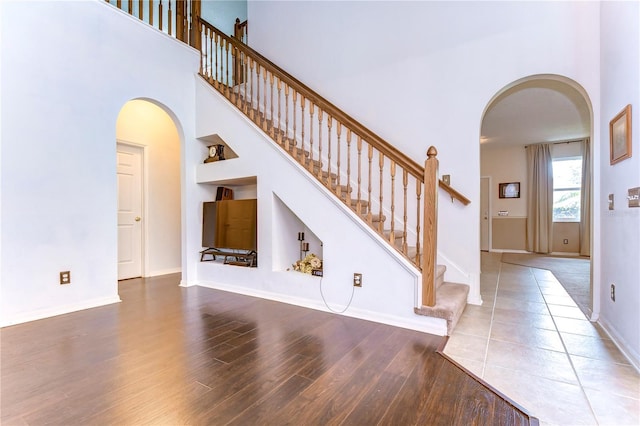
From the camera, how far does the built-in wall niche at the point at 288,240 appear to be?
3447 mm

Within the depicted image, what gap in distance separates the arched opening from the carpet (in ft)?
0.05

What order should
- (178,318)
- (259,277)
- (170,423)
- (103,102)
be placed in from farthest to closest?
(259,277) → (103,102) → (178,318) → (170,423)

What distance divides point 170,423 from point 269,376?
54cm

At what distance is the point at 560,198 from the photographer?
7.07 m

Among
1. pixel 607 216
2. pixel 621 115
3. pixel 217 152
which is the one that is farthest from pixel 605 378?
pixel 217 152

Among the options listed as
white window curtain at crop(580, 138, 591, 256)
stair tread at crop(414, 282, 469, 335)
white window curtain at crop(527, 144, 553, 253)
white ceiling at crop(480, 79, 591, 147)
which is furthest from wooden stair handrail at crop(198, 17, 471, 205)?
white window curtain at crop(580, 138, 591, 256)

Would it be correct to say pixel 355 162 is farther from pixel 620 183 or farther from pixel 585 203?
pixel 585 203

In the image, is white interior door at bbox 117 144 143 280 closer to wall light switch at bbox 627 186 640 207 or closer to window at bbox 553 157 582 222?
wall light switch at bbox 627 186 640 207

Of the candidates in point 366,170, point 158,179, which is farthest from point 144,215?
point 366,170

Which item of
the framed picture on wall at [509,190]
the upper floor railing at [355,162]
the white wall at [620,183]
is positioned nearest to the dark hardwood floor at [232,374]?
the upper floor railing at [355,162]

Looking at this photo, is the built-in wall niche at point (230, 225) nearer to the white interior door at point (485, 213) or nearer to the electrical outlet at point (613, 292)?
the electrical outlet at point (613, 292)

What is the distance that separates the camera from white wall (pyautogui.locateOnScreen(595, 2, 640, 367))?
1.93m

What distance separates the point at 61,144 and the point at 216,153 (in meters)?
1.62

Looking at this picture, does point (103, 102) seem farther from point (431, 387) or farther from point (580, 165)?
point (580, 165)
